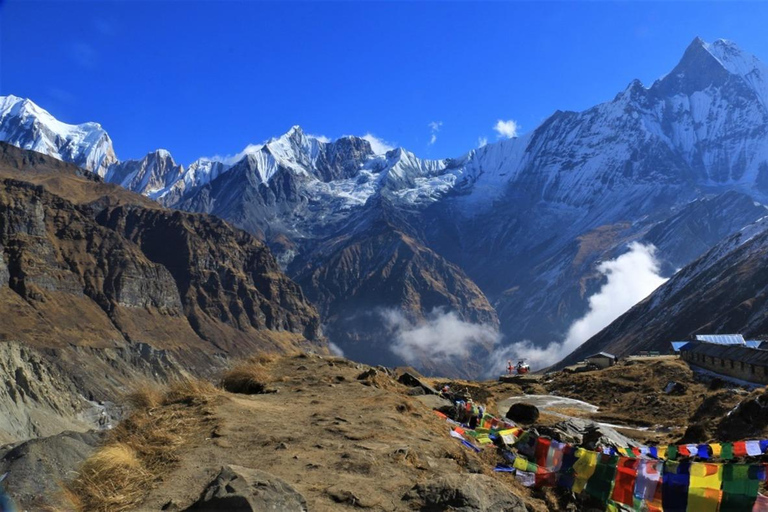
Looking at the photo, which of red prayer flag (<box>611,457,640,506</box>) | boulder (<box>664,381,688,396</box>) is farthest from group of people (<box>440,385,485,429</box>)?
boulder (<box>664,381,688,396</box>)

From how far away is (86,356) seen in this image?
155125 mm

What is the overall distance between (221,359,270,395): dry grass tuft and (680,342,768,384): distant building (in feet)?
120

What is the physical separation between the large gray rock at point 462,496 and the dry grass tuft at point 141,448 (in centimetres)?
424

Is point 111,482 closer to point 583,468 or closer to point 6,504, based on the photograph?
point 6,504

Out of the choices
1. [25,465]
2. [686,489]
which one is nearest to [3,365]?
[25,465]

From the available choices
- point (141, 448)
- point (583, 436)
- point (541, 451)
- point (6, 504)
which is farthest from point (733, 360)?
point (6, 504)

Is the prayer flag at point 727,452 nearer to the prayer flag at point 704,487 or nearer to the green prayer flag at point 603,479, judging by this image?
the prayer flag at point 704,487

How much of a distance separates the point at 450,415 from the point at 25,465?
13442 millimetres

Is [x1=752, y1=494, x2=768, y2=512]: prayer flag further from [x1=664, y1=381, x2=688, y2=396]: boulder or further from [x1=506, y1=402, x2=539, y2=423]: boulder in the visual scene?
[x1=664, y1=381, x2=688, y2=396]: boulder

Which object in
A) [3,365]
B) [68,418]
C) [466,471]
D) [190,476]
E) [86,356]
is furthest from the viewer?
[86,356]

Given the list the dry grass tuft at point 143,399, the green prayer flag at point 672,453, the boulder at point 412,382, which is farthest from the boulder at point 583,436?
the dry grass tuft at point 143,399

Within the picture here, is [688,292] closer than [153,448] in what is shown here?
No

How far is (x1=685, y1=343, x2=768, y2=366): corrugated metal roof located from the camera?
143ft

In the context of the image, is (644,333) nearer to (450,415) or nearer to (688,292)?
(688,292)
